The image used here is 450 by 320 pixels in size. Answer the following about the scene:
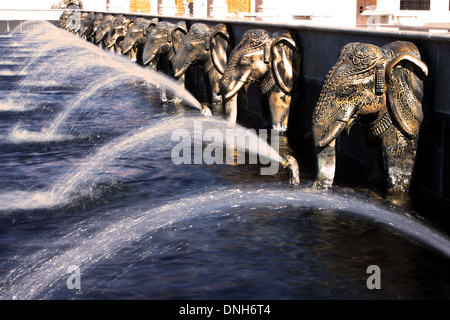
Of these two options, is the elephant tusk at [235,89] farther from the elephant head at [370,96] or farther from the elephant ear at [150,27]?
the elephant ear at [150,27]

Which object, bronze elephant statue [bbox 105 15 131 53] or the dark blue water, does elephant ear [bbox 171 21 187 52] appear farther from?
bronze elephant statue [bbox 105 15 131 53]

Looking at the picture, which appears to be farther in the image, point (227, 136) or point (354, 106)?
point (227, 136)

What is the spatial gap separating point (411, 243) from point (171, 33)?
10891 mm

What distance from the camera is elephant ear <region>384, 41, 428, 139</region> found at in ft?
26.3

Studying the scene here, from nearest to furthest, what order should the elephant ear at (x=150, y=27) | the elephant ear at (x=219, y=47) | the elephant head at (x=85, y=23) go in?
1. the elephant ear at (x=219, y=47)
2. the elephant ear at (x=150, y=27)
3. the elephant head at (x=85, y=23)

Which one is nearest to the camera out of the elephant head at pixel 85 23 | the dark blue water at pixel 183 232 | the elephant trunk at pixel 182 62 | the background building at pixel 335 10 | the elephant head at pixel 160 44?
the dark blue water at pixel 183 232

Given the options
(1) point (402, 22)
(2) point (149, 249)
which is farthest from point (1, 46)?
(2) point (149, 249)

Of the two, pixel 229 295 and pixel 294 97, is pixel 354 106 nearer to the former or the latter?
pixel 229 295

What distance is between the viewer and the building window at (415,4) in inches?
1109

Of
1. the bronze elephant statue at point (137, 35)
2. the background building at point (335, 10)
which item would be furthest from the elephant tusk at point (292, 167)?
the bronze elephant statue at point (137, 35)

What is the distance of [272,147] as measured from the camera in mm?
11578

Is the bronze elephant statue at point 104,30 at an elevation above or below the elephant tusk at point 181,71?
above

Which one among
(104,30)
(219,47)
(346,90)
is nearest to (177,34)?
(219,47)

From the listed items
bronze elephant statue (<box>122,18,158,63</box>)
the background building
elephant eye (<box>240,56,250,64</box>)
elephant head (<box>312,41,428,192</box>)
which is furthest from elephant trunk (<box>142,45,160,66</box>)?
elephant head (<box>312,41,428,192</box>)
